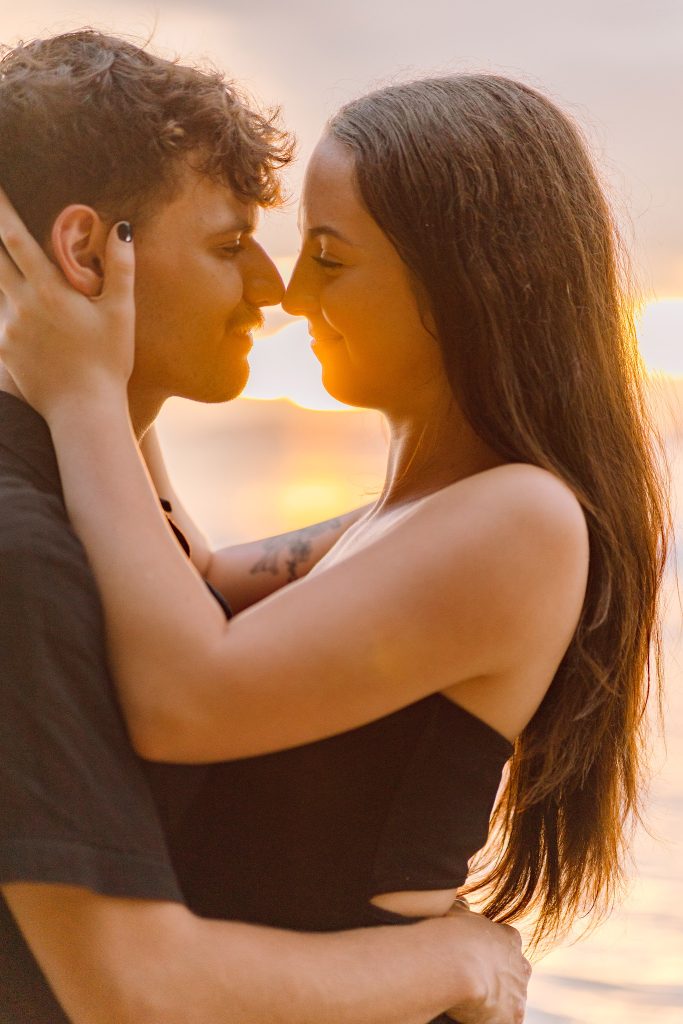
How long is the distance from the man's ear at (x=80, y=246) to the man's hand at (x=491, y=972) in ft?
3.00

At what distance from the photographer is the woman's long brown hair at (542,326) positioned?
1.44 metres

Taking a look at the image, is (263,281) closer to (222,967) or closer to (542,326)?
(542,326)

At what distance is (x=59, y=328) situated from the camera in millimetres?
1373

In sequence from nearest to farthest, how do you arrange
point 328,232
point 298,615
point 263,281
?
point 298,615, point 328,232, point 263,281

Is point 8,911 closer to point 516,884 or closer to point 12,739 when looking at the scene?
point 12,739

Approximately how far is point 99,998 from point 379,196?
0.97 meters

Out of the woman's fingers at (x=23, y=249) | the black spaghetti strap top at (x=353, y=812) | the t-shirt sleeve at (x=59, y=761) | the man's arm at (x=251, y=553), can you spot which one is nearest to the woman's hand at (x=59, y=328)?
the woman's fingers at (x=23, y=249)

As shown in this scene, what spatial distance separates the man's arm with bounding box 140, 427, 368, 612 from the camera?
2135 millimetres

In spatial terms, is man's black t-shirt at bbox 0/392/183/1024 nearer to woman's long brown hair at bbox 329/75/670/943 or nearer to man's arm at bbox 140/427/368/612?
woman's long brown hair at bbox 329/75/670/943

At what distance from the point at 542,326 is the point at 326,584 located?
0.44 m

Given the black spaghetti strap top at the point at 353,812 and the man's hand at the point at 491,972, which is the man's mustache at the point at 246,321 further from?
the man's hand at the point at 491,972

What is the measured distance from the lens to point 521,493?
1327mm

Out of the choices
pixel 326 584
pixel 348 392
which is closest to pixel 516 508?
pixel 326 584

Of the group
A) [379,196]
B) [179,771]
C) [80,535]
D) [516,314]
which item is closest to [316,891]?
[179,771]
